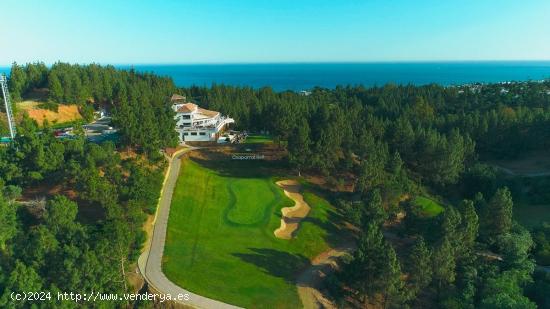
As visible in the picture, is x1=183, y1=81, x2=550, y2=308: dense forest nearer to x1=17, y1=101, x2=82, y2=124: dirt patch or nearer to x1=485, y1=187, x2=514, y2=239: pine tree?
x1=485, y1=187, x2=514, y2=239: pine tree

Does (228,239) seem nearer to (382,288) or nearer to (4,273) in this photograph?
(382,288)

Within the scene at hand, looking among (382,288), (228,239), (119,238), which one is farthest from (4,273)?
(382,288)

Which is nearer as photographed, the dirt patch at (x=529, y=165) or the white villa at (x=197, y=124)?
the white villa at (x=197, y=124)

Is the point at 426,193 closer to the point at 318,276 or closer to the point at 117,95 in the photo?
the point at 318,276

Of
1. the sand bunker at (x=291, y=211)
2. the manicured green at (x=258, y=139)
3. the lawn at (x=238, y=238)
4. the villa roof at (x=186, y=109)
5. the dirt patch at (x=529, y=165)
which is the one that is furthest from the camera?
the dirt patch at (x=529, y=165)

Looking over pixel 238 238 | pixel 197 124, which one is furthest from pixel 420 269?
pixel 197 124

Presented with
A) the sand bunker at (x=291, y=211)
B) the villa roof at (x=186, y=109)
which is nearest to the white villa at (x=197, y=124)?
the villa roof at (x=186, y=109)

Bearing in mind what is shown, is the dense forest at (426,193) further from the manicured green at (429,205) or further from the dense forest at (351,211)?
the manicured green at (429,205)
